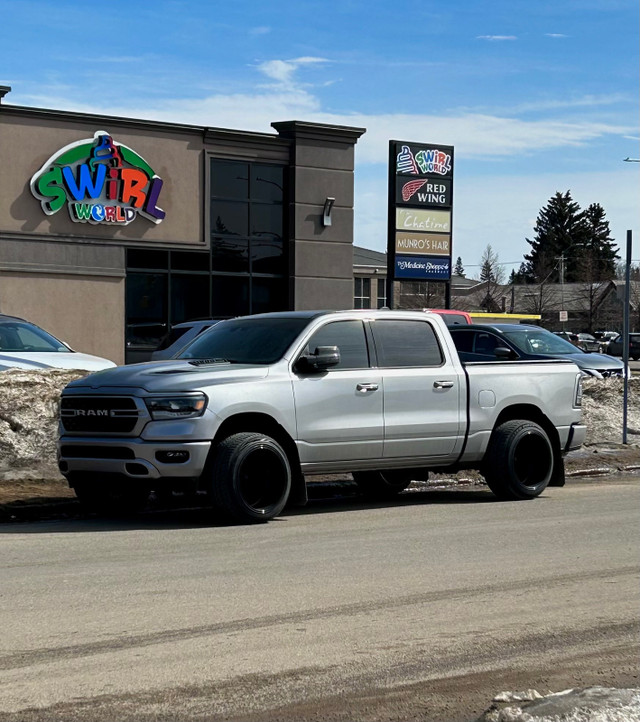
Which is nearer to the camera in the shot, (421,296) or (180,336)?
(180,336)

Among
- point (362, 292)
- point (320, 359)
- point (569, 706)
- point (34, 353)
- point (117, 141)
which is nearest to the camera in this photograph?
point (569, 706)

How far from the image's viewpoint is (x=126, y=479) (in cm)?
1034

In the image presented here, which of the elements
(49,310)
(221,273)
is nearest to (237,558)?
(49,310)

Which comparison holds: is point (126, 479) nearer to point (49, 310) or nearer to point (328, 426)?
point (328, 426)

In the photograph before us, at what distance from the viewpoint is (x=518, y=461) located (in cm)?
1253

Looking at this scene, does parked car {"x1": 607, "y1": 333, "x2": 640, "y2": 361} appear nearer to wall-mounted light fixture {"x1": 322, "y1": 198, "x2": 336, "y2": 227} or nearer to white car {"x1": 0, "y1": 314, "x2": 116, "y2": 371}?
wall-mounted light fixture {"x1": 322, "y1": 198, "x2": 336, "y2": 227}

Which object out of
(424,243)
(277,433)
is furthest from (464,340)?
(424,243)

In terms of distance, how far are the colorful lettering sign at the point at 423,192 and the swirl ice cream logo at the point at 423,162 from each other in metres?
0.24

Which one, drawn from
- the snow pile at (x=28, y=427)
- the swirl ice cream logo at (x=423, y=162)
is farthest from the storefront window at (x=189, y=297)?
the snow pile at (x=28, y=427)

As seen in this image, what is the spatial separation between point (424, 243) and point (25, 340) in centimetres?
1989

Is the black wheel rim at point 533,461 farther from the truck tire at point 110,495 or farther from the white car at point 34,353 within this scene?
the white car at point 34,353

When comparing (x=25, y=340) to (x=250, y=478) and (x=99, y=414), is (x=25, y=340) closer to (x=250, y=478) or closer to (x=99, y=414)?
(x=99, y=414)

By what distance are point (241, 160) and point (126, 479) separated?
25.2 metres

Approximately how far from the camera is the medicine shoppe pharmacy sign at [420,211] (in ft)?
112
